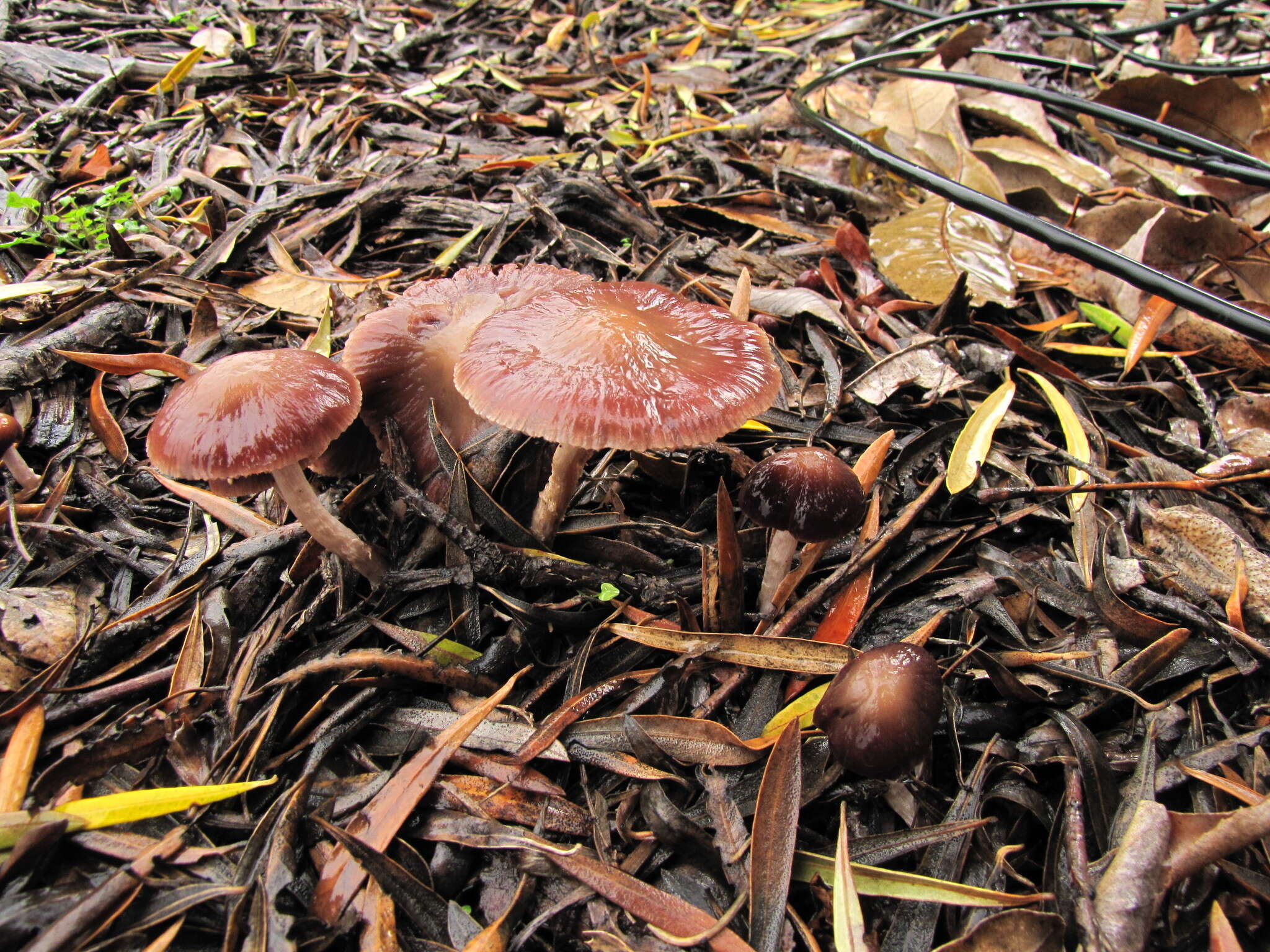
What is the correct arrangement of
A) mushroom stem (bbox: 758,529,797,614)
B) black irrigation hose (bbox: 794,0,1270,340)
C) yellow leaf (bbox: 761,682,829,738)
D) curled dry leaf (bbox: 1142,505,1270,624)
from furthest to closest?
black irrigation hose (bbox: 794,0,1270,340) < mushroom stem (bbox: 758,529,797,614) < curled dry leaf (bbox: 1142,505,1270,624) < yellow leaf (bbox: 761,682,829,738)

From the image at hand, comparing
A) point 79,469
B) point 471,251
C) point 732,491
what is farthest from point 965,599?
point 79,469

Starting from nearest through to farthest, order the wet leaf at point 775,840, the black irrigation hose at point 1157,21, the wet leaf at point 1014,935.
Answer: the wet leaf at point 1014,935 < the wet leaf at point 775,840 < the black irrigation hose at point 1157,21

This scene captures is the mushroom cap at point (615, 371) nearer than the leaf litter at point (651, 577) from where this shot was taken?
No

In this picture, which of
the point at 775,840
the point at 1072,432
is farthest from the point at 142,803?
the point at 1072,432

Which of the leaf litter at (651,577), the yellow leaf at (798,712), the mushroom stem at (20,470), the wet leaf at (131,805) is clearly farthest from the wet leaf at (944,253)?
the mushroom stem at (20,470)

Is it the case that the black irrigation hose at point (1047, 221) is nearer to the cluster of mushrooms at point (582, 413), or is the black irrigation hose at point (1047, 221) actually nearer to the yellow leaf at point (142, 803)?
the cluster of mushrooms at point (582, 413)

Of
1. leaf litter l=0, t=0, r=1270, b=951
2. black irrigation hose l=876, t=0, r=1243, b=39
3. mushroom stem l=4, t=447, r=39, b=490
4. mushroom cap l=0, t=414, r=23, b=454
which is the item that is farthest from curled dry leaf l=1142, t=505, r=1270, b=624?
mushroom stem l=4, t=447, r=39, b=490

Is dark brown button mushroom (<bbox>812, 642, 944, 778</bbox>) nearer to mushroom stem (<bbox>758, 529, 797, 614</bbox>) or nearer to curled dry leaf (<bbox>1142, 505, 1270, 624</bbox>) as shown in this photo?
Result: mushroom stem (<bbox>758, 529, 797, 614</bbox>)
